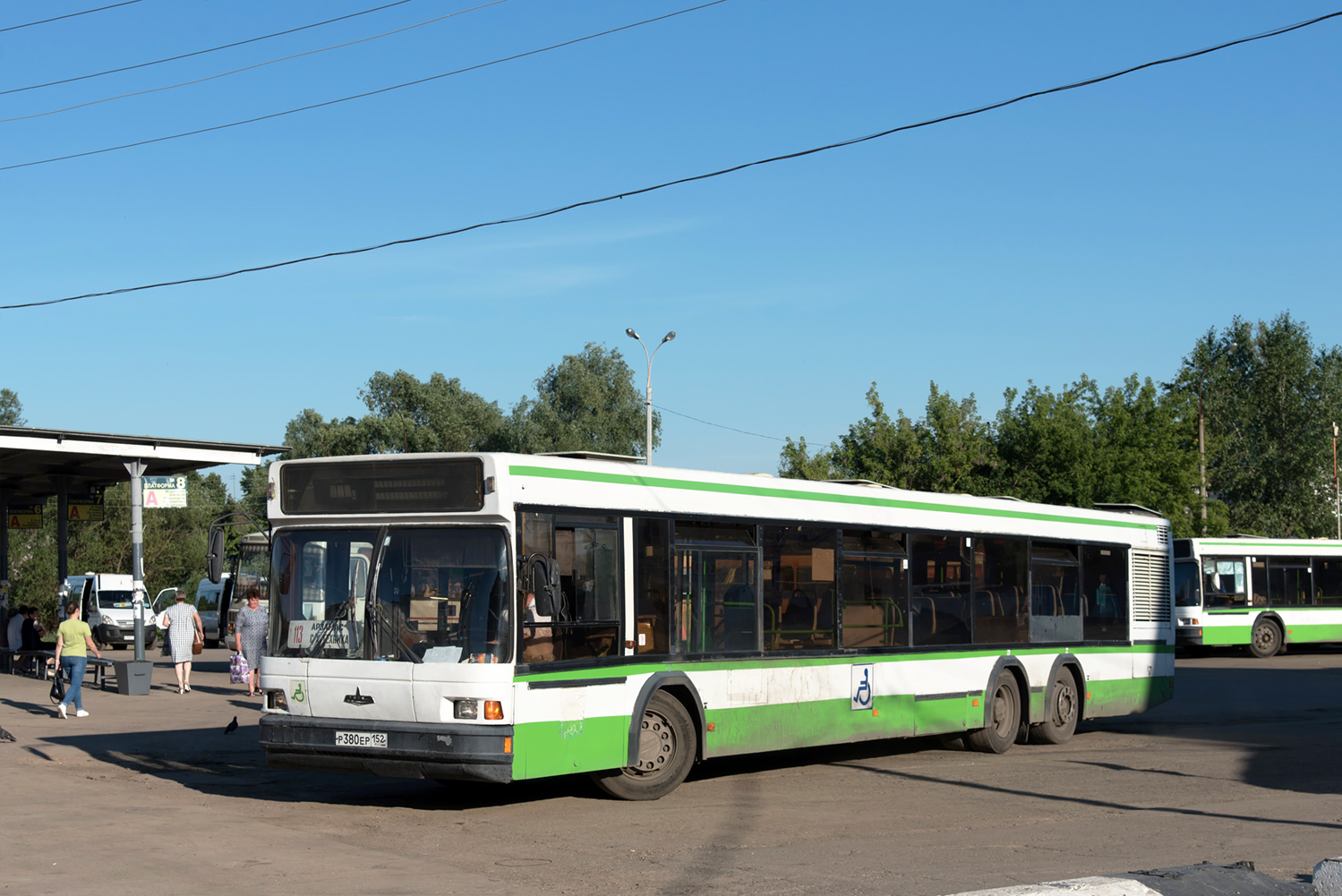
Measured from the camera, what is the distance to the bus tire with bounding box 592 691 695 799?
11.5m

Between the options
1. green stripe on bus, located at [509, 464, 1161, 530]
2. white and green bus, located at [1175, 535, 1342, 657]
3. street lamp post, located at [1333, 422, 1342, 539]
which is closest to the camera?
green stripe on bus, located at [509, 464, 1161, 530]

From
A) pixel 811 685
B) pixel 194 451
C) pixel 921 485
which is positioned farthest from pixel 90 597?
pixel 811 685

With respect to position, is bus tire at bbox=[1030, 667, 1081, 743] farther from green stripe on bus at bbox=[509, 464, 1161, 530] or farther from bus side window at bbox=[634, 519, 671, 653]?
bus side window at bbox=[634, 519, 671, 653]

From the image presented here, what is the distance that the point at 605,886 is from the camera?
316 inches

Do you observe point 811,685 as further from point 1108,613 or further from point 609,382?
point 609,382

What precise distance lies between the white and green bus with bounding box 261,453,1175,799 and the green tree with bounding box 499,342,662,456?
5986 centimetres

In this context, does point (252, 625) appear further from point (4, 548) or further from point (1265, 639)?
point (1265, 639)

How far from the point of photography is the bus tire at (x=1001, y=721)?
15.6 m

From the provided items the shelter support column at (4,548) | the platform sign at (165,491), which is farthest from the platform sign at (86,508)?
the platform sign at (165,491)

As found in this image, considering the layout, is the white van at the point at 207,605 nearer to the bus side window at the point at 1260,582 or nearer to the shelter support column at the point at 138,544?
the shelter support column at the point at 138,544

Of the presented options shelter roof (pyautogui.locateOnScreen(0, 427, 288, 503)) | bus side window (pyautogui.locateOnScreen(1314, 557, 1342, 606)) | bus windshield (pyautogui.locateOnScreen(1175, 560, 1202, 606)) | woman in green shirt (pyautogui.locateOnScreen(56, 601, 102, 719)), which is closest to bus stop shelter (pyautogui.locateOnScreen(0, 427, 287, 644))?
shelter roof (pyautogui.locateOnScreen(0, 427, 288, 503))

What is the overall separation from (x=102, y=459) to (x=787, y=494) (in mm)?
22367

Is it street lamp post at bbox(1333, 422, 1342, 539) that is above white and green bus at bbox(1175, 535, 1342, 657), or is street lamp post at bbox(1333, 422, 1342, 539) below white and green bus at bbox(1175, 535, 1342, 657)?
above

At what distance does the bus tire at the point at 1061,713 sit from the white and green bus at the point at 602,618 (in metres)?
1.40
